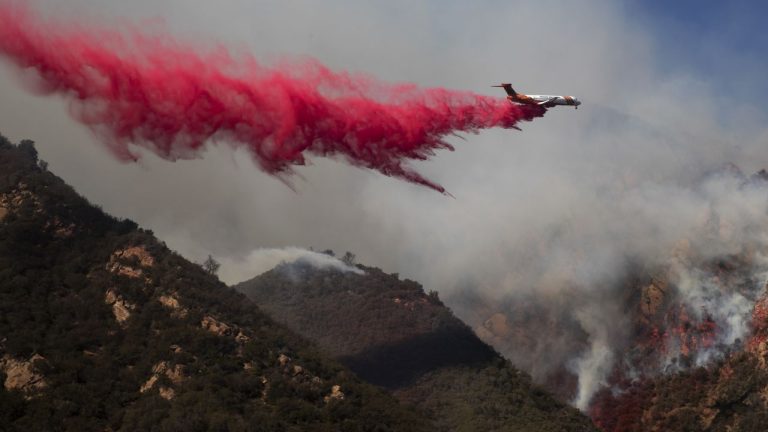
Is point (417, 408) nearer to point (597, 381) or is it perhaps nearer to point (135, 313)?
point (135, 313)

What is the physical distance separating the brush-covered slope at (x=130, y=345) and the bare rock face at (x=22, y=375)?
3.4 inches

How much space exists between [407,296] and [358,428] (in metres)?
66.5

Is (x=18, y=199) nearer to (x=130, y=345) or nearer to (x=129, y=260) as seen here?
(x=129, y=260)

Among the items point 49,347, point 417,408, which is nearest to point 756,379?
point 417,408

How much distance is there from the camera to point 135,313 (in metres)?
80.9

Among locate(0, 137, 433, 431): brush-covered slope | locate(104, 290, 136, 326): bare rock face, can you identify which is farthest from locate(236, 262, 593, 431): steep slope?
locate(104, 290, 136, 326): bare rock face

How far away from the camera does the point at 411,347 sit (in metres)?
124

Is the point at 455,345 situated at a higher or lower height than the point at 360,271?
lower

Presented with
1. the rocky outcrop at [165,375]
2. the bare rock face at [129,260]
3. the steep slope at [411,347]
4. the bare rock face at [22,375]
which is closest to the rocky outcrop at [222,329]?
the rocky outcrop at [165,375]

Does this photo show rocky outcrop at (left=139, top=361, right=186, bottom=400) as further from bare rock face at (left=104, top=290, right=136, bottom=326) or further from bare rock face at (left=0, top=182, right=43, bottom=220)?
bare rock face at (left=0, top=182, right=43, bottom=220)

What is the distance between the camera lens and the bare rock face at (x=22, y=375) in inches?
2734

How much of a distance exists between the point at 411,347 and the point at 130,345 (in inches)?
2193

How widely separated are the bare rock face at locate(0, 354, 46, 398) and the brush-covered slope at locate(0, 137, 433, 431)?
0.28 feet

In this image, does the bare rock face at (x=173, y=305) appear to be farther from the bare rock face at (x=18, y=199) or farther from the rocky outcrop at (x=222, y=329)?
the bare rock face at (x=18, y=199)
